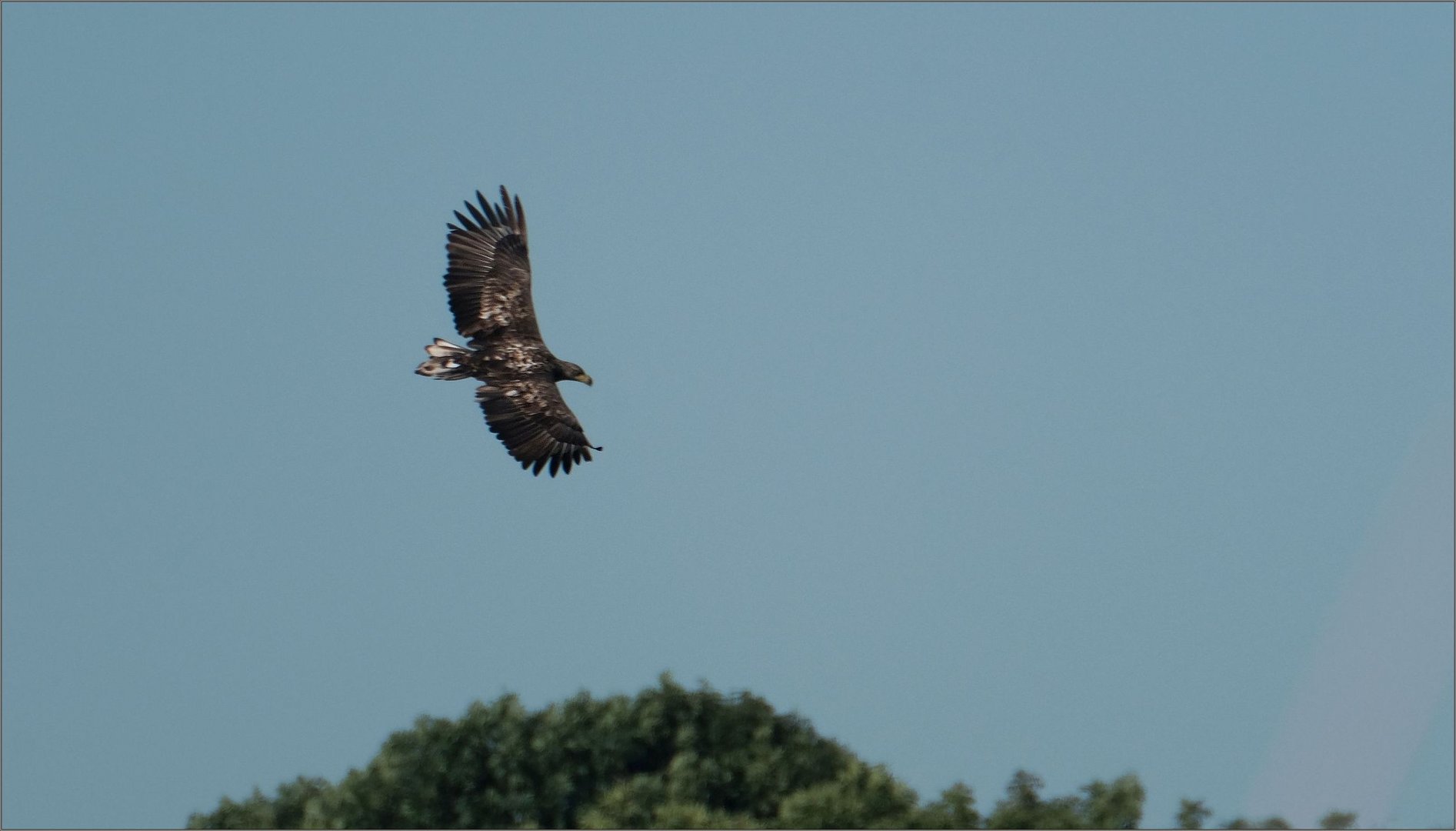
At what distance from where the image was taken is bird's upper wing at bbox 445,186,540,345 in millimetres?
34375

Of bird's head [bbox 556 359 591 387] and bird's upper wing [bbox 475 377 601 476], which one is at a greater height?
bird's head [bbox 556 359 591 387]

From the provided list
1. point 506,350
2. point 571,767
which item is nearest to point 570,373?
point 506,350

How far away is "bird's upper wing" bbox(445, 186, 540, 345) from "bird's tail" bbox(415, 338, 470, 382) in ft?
1.61

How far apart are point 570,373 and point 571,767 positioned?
2252 cm

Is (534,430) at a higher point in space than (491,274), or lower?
lower

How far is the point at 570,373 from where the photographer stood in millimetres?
34750

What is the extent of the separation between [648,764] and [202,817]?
11.9m

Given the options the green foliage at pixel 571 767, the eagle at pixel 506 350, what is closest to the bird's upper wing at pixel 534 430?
the eagle at pixel 506 350

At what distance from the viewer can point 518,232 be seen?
3519cm

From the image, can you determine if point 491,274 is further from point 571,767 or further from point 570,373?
point 571,767

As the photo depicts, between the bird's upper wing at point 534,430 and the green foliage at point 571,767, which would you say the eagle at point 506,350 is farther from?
the green foliage at point 571,767

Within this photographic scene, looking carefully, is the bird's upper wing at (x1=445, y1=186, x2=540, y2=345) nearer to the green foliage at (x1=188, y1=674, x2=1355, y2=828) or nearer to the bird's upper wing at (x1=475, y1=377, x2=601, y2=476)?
the bird's upper wing at (x1=475, y1=377, x2=601, y2=476)

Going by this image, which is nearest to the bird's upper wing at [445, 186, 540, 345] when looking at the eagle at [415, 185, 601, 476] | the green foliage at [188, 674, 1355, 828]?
the eagle at [415, 185, 601, 476]

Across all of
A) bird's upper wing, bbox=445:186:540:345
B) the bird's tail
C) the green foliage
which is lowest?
the green foliage
